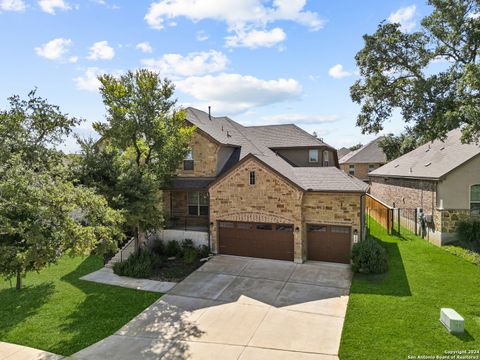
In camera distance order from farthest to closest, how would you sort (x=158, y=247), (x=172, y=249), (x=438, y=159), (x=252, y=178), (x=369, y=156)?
(x=369, y=156) → (x=438, y=159) → (x=158, y=247) → (x=172, y=249) → (x=252, y=178)

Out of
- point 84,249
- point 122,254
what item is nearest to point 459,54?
point 84,249

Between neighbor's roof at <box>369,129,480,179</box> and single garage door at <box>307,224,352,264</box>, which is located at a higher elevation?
neighbor's roof at <box>369,129,480,179</box>

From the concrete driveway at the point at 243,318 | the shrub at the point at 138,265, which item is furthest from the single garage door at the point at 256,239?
the shrub at the point at 138,265

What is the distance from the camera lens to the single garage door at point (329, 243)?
1777cm

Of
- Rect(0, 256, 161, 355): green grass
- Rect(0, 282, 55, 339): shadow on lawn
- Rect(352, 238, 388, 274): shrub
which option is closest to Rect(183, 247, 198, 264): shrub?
Rect(0, 256, 161, 355): green grass

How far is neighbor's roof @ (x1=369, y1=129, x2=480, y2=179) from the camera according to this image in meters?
20.2

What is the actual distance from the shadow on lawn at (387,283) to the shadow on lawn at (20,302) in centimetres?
1363

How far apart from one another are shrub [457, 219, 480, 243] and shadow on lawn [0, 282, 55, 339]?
73.9 feet

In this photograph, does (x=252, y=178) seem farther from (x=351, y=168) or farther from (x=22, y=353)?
(x=351, y=168)

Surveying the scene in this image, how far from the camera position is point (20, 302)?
A: 14406 mm

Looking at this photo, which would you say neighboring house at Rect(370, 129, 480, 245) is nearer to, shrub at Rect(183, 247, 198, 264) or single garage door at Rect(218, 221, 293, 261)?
single garage door at Rect(218, 221, 293, 261)

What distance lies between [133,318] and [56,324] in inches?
111

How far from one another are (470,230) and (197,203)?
17005 millimetres

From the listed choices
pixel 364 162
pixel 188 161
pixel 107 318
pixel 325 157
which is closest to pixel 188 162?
pixel 188 161
